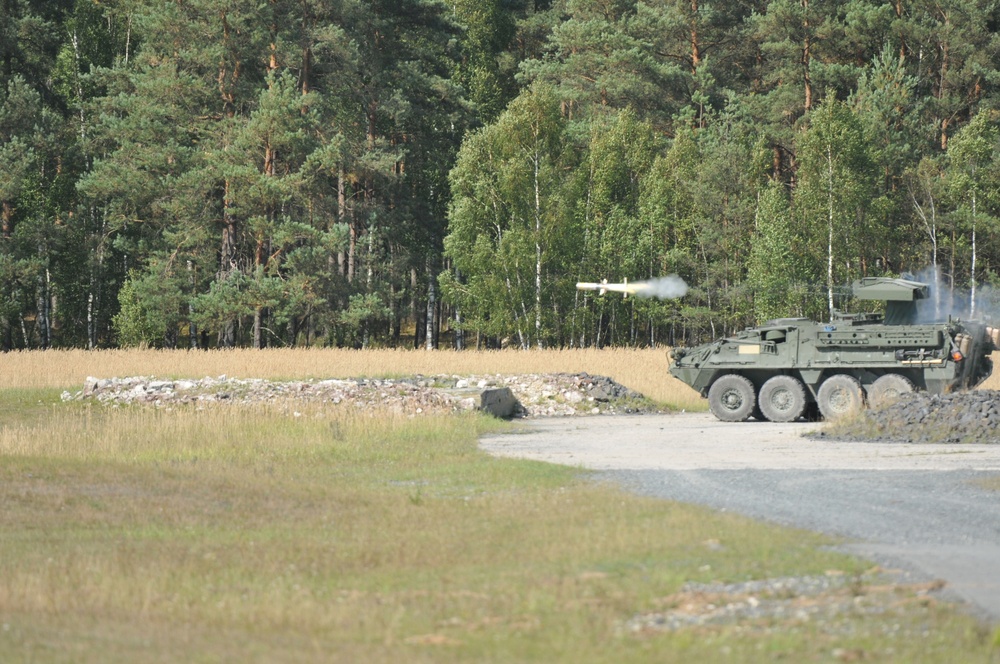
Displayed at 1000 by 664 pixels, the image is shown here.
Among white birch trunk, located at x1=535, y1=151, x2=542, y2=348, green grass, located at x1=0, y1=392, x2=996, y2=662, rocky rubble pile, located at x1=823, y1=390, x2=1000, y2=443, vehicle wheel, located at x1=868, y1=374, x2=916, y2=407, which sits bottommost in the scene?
green grass, located at x1=0, y1=392, x2=996, y2=662

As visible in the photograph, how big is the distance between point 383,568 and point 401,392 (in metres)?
16.2

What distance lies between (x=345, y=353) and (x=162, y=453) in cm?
1841

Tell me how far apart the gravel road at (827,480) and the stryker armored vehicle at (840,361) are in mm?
1196

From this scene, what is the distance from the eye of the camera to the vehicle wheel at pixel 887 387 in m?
23.5

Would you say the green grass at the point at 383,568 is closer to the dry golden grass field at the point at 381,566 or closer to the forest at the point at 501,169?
the dry golden grass field at the point at 381,566

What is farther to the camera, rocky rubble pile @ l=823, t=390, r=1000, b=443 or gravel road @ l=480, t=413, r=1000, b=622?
rocky rubble pile @ l=823, t=390, r=1000, b=443

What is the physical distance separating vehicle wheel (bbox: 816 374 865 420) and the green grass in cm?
1001

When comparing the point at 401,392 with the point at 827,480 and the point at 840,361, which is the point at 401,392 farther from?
the point at 827,480

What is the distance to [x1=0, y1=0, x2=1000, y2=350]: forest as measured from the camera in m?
44.7

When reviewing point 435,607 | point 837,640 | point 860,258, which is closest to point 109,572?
point 435,607

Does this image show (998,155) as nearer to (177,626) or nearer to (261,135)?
(261,135)

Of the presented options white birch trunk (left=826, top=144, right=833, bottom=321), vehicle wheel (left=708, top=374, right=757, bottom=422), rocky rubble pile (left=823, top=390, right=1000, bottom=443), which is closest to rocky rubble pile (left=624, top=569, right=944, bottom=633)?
rocky rubble pile (left=823, top=390, right=1000, bottom=443)

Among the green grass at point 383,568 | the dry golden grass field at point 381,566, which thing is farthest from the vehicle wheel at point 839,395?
the green grass at point 383,568

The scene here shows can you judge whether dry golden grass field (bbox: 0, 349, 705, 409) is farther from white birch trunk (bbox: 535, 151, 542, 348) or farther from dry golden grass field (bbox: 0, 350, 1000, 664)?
dry golden grass field (bbox: 0, 350, 1000, 664)
